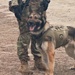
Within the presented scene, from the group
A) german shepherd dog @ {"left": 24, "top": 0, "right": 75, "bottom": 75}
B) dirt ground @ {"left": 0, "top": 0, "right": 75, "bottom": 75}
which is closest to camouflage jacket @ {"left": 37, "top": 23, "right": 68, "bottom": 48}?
german shepherd dog @ {"left": 24, "top": 0, "right": 75, "bottom": 75}

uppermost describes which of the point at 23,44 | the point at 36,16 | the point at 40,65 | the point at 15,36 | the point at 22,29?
the point at 36,16

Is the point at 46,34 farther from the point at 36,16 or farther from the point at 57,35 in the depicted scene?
the point at 36,16

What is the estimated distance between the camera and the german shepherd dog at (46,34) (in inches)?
241

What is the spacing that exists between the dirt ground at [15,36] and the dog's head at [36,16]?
4.41ft

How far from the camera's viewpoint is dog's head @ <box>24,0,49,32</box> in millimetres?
6057

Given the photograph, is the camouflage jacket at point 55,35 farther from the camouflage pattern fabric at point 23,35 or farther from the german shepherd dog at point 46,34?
the camouflage pattern fabric at point 23,35

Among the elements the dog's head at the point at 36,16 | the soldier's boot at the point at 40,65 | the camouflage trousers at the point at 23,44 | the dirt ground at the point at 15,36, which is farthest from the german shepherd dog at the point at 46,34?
the dirt ground at the point at 15,36

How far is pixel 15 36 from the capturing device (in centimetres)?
1066

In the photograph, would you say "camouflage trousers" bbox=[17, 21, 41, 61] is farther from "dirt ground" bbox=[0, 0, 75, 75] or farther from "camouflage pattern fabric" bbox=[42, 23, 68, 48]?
"dirt ground" bbox=[0, 0, 75, 75]

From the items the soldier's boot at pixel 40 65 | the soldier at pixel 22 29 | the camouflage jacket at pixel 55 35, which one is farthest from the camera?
the soldier's boot at pixel 40 65

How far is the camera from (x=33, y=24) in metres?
6.05

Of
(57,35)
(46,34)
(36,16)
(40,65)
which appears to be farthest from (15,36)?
(36,16)

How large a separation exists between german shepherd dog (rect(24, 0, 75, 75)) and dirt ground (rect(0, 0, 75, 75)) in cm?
70

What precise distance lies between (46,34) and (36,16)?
583 mm
